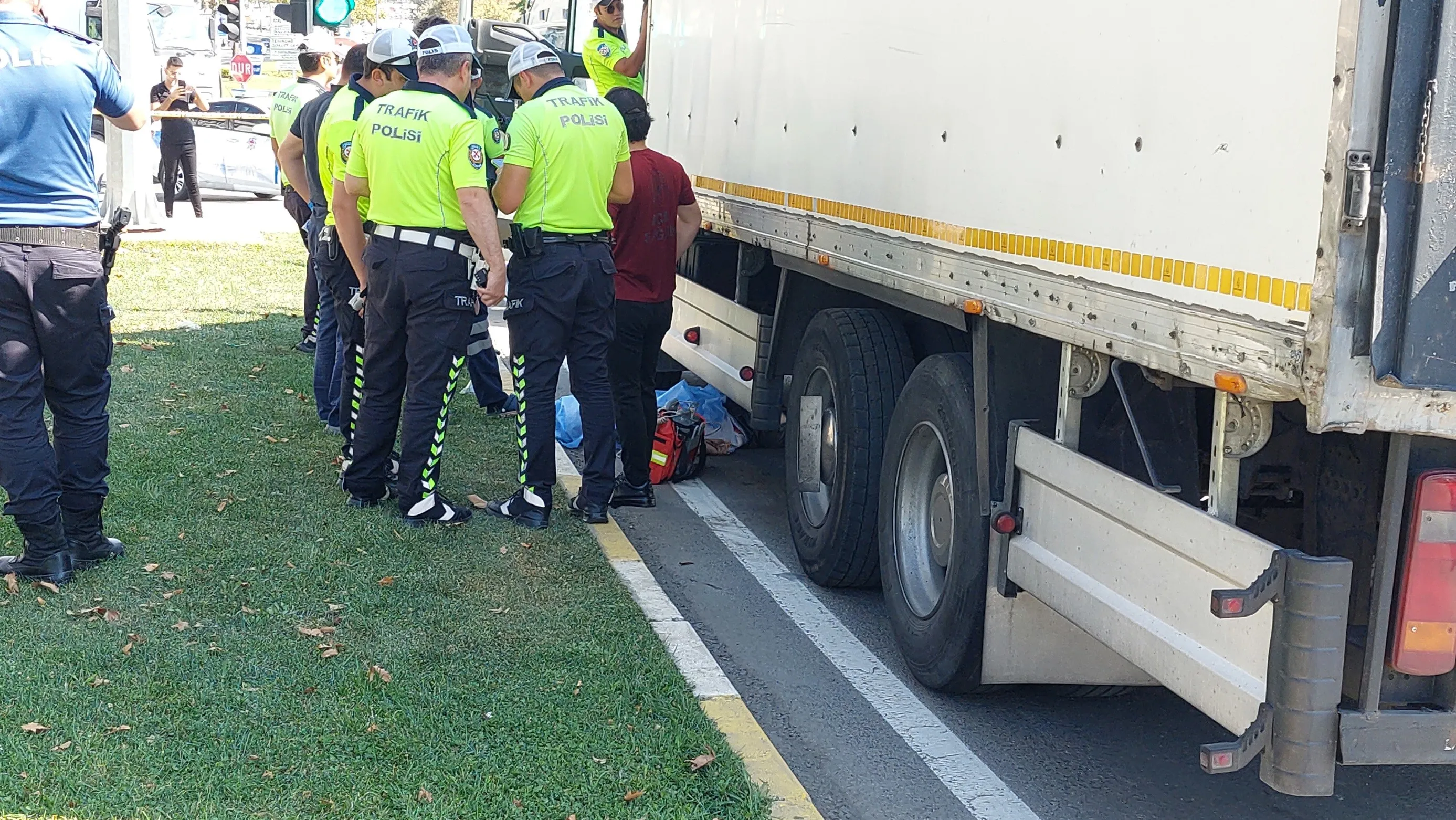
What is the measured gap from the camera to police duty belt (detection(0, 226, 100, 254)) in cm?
488

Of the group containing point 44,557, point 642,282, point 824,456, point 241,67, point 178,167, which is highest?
point 241,67

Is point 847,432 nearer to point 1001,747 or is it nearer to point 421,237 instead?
point 1001,747

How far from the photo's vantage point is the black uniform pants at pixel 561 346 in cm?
614

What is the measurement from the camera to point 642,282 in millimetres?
6762

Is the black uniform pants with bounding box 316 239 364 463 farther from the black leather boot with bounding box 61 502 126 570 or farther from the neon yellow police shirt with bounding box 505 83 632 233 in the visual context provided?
the black leather boot with bounding box 61 502 126 570

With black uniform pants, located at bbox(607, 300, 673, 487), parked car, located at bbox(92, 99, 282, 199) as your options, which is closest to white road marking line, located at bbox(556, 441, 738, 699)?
black uniform pants, located at bbox(607, 300, 673, 487)

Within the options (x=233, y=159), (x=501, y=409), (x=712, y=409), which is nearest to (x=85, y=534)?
(x=501, y=409)

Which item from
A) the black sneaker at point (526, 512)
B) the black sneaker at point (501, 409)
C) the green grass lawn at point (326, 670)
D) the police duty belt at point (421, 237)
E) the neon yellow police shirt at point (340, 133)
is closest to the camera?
the green grass lawn at point (326, 670)

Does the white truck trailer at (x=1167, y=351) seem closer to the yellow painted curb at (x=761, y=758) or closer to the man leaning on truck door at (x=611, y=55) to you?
the yellow painted curb at (x=761, y=758)

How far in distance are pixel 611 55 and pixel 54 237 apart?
4.59 metres

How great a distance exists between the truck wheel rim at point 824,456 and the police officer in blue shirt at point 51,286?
9.05 feet

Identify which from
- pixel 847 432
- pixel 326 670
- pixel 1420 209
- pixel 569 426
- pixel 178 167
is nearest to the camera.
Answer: pixel 1420 209

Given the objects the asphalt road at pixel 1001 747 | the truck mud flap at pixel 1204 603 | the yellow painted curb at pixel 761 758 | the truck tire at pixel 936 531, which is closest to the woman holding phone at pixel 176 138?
the asphalt road at pixel 1001 747

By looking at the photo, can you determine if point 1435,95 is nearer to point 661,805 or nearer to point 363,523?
point 661,805
